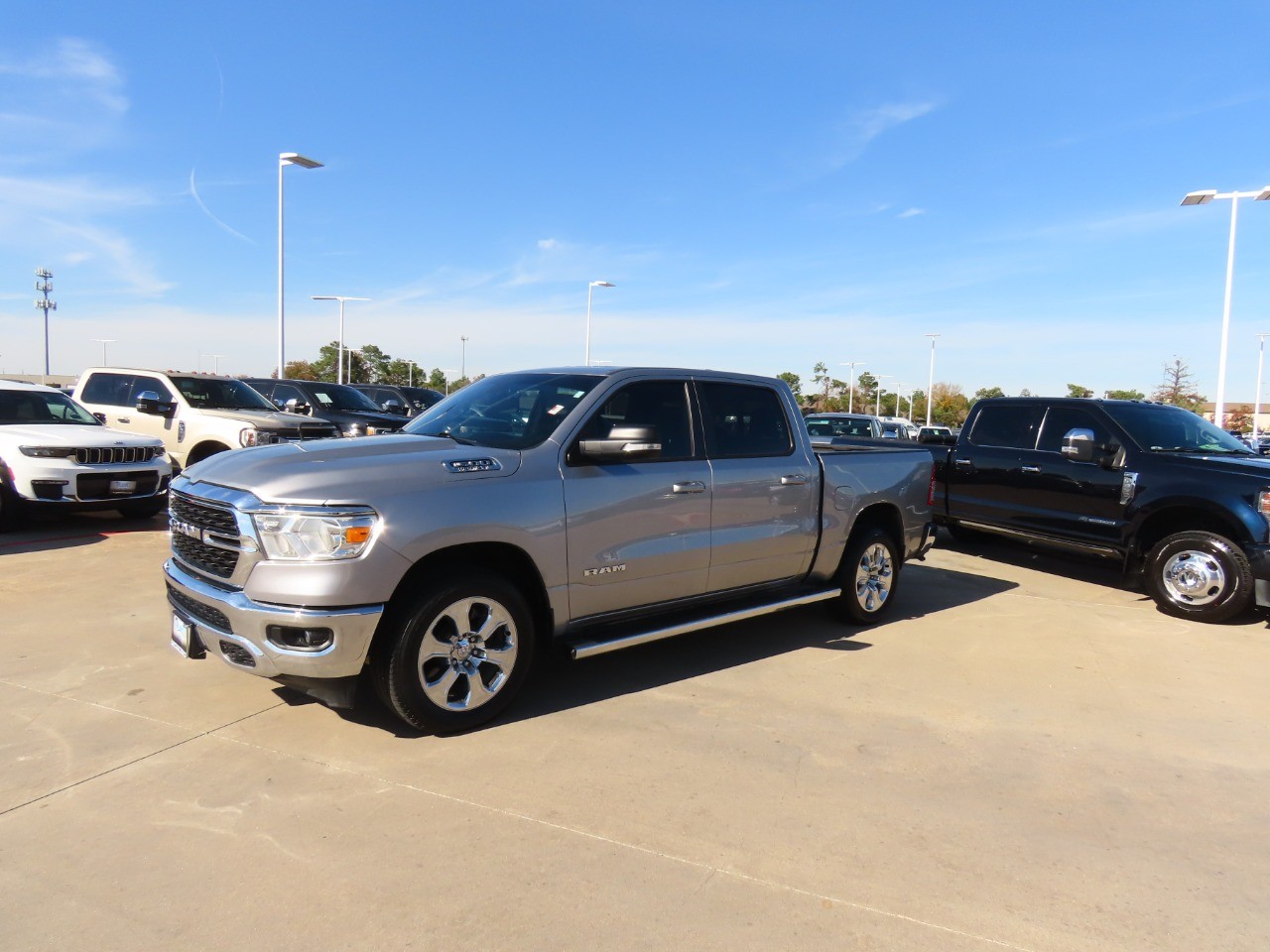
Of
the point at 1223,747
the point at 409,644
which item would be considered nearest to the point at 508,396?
the point at 409,644

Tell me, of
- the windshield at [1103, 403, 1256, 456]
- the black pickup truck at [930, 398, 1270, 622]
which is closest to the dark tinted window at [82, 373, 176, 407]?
the black pickup truck at [930, 398, 1270, 622]

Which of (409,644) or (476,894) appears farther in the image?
(409,644)

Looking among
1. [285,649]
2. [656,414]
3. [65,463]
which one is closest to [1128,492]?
[656,414]

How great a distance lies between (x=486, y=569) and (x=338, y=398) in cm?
1311

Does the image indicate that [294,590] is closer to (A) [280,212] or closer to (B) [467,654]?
(B) [467,654]

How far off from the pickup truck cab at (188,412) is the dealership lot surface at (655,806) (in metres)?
5.03

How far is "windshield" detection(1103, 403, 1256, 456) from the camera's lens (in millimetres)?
7973

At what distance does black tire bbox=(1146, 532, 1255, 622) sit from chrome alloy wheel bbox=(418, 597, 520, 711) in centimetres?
604

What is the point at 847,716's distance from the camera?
4.57m

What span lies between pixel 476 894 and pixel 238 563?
1875 millimetres

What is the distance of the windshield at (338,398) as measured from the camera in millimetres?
15695

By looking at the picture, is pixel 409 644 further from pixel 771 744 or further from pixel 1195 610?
pixel 1195 610

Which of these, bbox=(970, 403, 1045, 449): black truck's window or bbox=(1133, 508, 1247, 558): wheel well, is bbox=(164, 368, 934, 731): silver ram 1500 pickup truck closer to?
bbox=(1133, 508, 1247, 558): wheel well

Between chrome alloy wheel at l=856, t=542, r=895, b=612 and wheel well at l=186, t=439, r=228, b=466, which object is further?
wheel well at l=186, t=439, r=228, b=466
